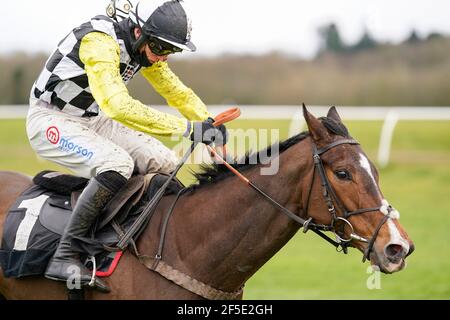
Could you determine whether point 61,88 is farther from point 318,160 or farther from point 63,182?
point 318,160

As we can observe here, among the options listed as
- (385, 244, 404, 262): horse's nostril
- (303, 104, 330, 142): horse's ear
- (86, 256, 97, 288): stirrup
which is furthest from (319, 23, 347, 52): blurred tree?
(385, 244, 404, 262): horse's nostril

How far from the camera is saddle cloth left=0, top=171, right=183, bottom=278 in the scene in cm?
495

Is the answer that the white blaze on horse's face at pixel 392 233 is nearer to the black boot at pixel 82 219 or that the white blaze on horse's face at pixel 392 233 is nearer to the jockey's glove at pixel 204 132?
the jockey's glove at pixel 204 132

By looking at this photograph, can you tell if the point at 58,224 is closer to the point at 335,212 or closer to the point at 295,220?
the point at 295,220

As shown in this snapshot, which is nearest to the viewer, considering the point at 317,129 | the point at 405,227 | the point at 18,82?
the point at 317,129

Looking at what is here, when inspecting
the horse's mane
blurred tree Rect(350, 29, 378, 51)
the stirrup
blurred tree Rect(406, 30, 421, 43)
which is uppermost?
the horse's mane

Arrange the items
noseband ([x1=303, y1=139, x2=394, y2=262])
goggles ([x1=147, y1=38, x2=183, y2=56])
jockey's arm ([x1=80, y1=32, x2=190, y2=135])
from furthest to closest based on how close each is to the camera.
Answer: goggles ([x1=147, y1=38, x2=183, y2=56]) → jockey's arm ([x1=80, y1=32, x2=190, y2=135]) → noseband ([x1=303, y1=139, x2=394, y2=262])

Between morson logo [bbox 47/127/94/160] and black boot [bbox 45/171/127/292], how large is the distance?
22cm

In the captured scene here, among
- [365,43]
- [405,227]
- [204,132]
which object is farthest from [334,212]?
[365,43]

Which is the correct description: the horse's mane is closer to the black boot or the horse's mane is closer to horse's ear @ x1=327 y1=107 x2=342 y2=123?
horse's ear @ x1=327 y1=107 x2=342 y2=123

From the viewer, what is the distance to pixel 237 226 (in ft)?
15.9

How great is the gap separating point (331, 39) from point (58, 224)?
102 ft

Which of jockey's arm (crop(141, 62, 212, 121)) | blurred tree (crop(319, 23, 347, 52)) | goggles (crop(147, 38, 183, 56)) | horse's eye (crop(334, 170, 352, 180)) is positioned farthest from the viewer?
blurred tree (crop(319, 23, 347, 52))
